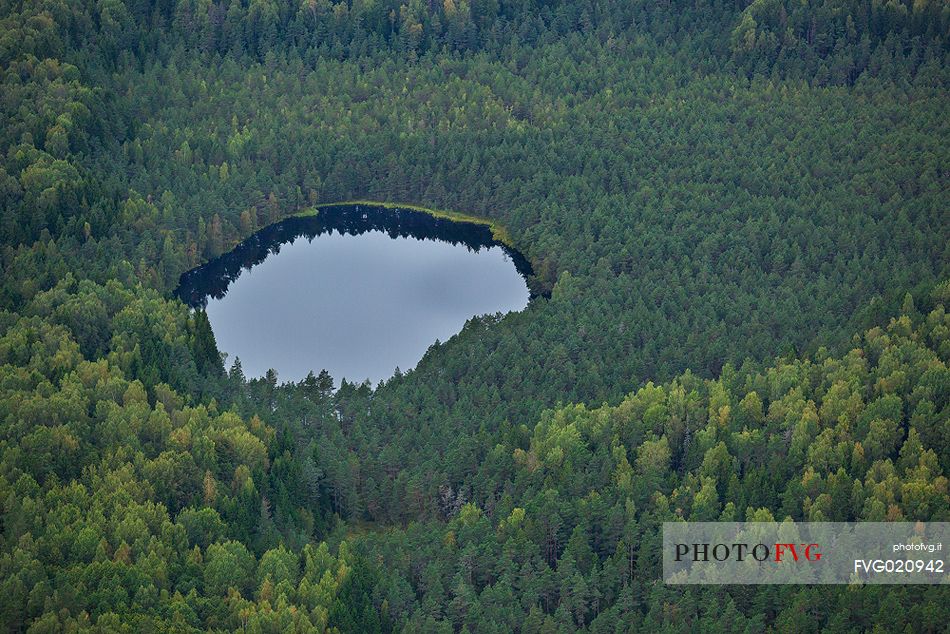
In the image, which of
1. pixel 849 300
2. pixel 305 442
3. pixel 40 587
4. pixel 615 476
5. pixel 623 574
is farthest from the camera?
pixel 849 300

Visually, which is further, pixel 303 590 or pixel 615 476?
pixel 615 476

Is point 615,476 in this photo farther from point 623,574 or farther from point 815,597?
point 815,597

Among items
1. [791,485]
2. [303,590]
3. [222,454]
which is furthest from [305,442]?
[791,485]

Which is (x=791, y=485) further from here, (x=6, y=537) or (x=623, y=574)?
(x=6, y=537)

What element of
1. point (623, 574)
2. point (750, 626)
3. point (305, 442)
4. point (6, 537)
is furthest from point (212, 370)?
point (750, 626)

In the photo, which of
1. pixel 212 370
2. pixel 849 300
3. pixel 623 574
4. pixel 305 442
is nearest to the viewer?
pixel 623 574

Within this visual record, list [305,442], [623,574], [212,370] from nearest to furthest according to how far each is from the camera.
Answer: [623,574] → [305,442] → [212,370]

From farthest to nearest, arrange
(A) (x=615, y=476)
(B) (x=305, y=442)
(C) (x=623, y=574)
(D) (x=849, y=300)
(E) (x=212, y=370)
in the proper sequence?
(D) (x=849, y=300) → (E) (x=212, y=370) → (B) (x=305, y=442) → (A) (x=615, y=476) → (C) (x=623, y=574)

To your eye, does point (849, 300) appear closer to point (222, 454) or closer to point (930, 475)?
point (930, 475)

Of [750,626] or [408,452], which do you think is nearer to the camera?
[750,626]
